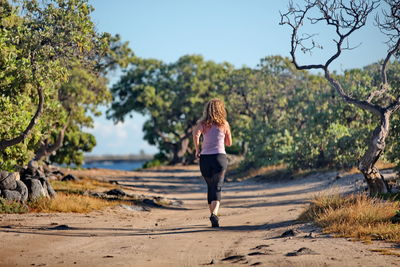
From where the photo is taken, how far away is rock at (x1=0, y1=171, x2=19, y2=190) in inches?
651

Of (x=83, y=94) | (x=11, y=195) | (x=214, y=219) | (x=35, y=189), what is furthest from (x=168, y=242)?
(x=83, y=94)

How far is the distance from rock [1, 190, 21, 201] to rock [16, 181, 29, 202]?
209 millimetres

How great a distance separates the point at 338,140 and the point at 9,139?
62.7ft

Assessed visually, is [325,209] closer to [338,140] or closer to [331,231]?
[331,231]

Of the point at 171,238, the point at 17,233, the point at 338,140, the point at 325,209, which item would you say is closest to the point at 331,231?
the point at 325,209

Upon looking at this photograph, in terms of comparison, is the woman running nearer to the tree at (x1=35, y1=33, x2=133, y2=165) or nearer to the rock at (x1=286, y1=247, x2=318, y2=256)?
the rock at (x1=286, y1=247, x2=318, y2=256)

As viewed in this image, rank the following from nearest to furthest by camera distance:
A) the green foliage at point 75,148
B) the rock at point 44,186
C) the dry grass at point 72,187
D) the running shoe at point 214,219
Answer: the running shoe at point 214,219, the rock at point 44,186, the dry grass at point 72,187, the green foliage at point 75,148

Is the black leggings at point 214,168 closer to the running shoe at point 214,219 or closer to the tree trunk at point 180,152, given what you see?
the running shoe at point 214,219

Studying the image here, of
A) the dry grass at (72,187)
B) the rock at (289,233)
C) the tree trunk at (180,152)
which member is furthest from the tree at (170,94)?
the rock at (289,233)

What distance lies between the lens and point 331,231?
10672 millimetres

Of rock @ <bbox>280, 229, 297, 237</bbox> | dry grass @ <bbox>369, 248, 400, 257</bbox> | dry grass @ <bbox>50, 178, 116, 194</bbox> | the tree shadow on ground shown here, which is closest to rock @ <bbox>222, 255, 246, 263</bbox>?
dry grass @ <bbox>369, 248, 400, 257</bbox>

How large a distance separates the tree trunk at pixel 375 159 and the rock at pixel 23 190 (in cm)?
940

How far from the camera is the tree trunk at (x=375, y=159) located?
→ 14.9 m

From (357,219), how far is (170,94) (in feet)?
188
